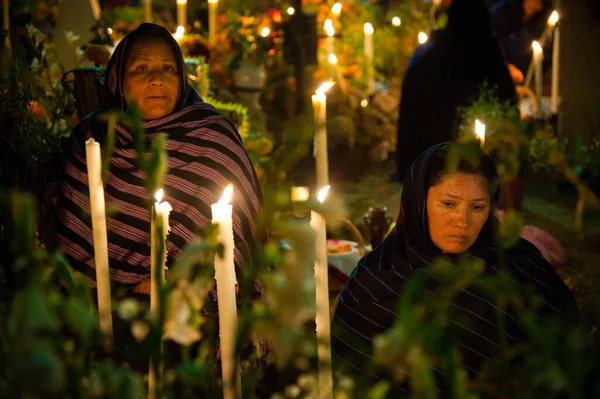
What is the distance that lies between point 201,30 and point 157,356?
21.0 feet

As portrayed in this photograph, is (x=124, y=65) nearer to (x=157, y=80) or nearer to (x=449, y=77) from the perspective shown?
(x=157, y=80)

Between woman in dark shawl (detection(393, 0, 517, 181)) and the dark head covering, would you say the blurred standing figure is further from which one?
the dark head covering

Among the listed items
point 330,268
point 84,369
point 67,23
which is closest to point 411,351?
point 84,369

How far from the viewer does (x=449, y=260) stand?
2430 mm

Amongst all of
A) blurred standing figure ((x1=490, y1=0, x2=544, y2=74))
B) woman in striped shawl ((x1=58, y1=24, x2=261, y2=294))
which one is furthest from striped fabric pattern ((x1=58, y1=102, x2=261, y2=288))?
blurred standing figure ((x1=490, y1=0, x2=544, y2=74))

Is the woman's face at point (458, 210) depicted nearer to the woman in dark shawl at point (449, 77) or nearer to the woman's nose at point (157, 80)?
the woman's nose at point (157, 80)

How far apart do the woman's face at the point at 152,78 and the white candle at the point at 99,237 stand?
1221 mm

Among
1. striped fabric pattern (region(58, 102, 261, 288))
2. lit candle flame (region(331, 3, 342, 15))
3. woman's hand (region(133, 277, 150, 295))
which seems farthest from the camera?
lit candle flame (region(331, 3, 342, 15))

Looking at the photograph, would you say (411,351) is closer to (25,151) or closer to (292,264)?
(292,264)

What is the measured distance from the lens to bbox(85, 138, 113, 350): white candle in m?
1.62

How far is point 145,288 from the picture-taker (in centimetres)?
271

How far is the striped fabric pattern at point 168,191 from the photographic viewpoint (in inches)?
114

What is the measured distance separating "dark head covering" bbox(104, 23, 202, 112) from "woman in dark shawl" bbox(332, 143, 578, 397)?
1005mm

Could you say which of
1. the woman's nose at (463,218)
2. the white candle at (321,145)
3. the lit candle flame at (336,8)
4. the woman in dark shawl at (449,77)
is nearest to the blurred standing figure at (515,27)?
the lit candle flame at (336,8)
